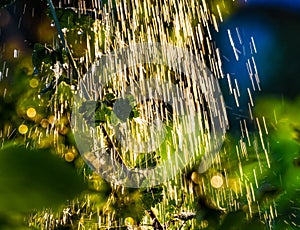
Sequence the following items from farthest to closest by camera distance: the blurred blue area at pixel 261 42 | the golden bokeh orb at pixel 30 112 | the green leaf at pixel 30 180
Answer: the blurred blue area at pixel 261 42
the golden bokeh orb at pixel 30 112
the green leaf at pixel 30 180

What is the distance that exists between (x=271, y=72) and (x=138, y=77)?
552 millimetres

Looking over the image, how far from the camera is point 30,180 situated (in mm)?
178

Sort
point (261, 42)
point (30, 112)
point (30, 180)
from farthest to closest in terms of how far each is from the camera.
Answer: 1. point (261, 42)
2. point (30, 112)
3. point (30, 180)

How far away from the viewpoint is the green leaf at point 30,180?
0.58ft

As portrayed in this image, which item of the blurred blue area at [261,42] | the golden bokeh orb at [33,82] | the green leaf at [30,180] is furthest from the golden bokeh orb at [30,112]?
the green leaf at [30,180]

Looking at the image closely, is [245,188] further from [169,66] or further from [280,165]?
[169,66]

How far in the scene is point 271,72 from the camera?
1.53 m

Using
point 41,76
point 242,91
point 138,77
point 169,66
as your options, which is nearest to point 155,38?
point 169,66

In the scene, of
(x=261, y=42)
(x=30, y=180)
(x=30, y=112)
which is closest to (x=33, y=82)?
(x=30, y=112)

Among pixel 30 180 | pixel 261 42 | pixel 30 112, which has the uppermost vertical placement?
pixel 261 42

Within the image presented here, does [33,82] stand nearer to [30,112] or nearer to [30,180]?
[30,112]

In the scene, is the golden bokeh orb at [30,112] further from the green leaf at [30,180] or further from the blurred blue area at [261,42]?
the green leaf at [30,180]

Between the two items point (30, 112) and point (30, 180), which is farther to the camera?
point (30, 112)

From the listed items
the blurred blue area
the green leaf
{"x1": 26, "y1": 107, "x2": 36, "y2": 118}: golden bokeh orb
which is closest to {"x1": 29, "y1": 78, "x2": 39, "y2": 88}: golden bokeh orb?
{"x1": 26, "y1": 107, "x2": 36, "y2": 118}: golden bokeh orb
